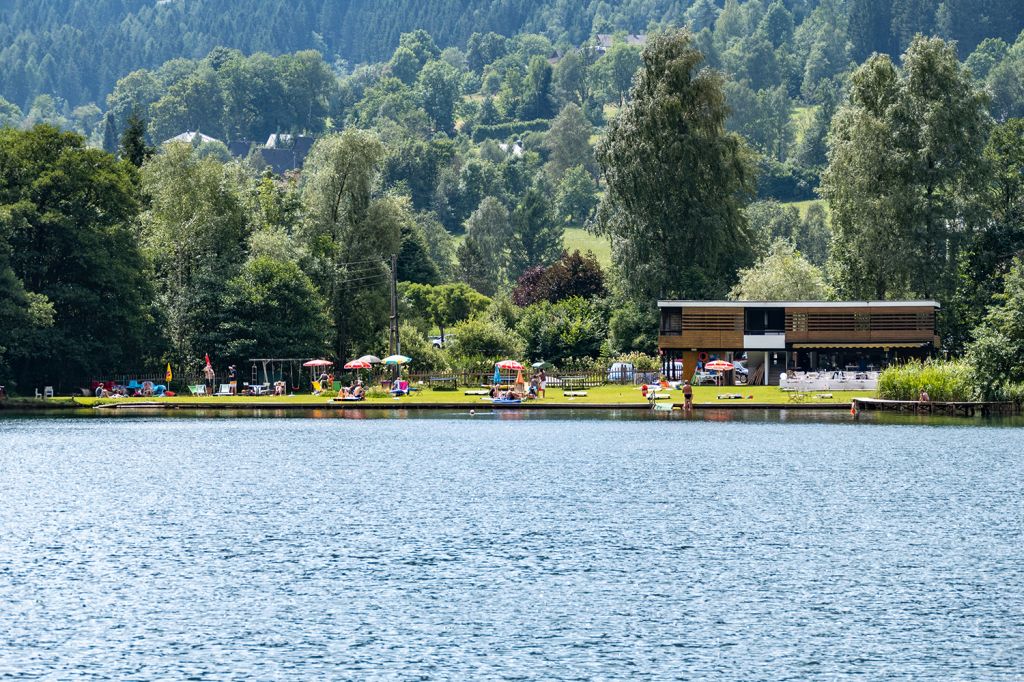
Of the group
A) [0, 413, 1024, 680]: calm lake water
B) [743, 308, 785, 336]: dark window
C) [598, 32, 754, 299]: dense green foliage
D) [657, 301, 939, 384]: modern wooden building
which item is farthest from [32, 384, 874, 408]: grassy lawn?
[0, 413, 1024, 680]: calm lake water

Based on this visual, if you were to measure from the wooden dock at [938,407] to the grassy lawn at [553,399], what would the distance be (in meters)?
2.65

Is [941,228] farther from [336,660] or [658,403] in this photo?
[336,660]

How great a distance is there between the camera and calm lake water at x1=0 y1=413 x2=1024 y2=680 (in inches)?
1262

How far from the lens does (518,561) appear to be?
140 feet

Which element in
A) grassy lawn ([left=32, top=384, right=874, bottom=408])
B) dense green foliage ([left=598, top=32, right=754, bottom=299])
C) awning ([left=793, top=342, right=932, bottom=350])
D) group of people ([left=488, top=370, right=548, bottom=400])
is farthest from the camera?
dense green foliage ([left=598, top=32, right=754, bottom=299])

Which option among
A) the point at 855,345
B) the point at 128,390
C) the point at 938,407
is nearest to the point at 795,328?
the point at 855,345

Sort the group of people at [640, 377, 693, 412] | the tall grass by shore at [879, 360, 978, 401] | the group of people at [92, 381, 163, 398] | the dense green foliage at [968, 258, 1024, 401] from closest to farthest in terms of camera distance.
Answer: the dense green foliage at [968, 258, 1024, 401] < the tall grass by shore at [879, 360, 978, 401] < the group of people at [640, 377, 693, 412] < the group of people at [92, 381, 163, 398]

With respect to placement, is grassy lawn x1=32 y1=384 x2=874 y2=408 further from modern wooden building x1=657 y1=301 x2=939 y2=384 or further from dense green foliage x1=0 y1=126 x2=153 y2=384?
modern wooden building x1=657 y1=301 x2=939 y2=384

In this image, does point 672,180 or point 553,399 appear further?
point 672,180

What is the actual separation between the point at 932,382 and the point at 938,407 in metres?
1.61

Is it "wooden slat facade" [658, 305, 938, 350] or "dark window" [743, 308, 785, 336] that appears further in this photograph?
"dark window" [743, 308, 785, 336]

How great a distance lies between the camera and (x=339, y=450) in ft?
244

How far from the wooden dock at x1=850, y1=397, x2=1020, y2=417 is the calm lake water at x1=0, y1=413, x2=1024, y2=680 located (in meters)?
11.2

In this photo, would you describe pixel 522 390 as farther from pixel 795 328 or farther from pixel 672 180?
pixel 795 328
